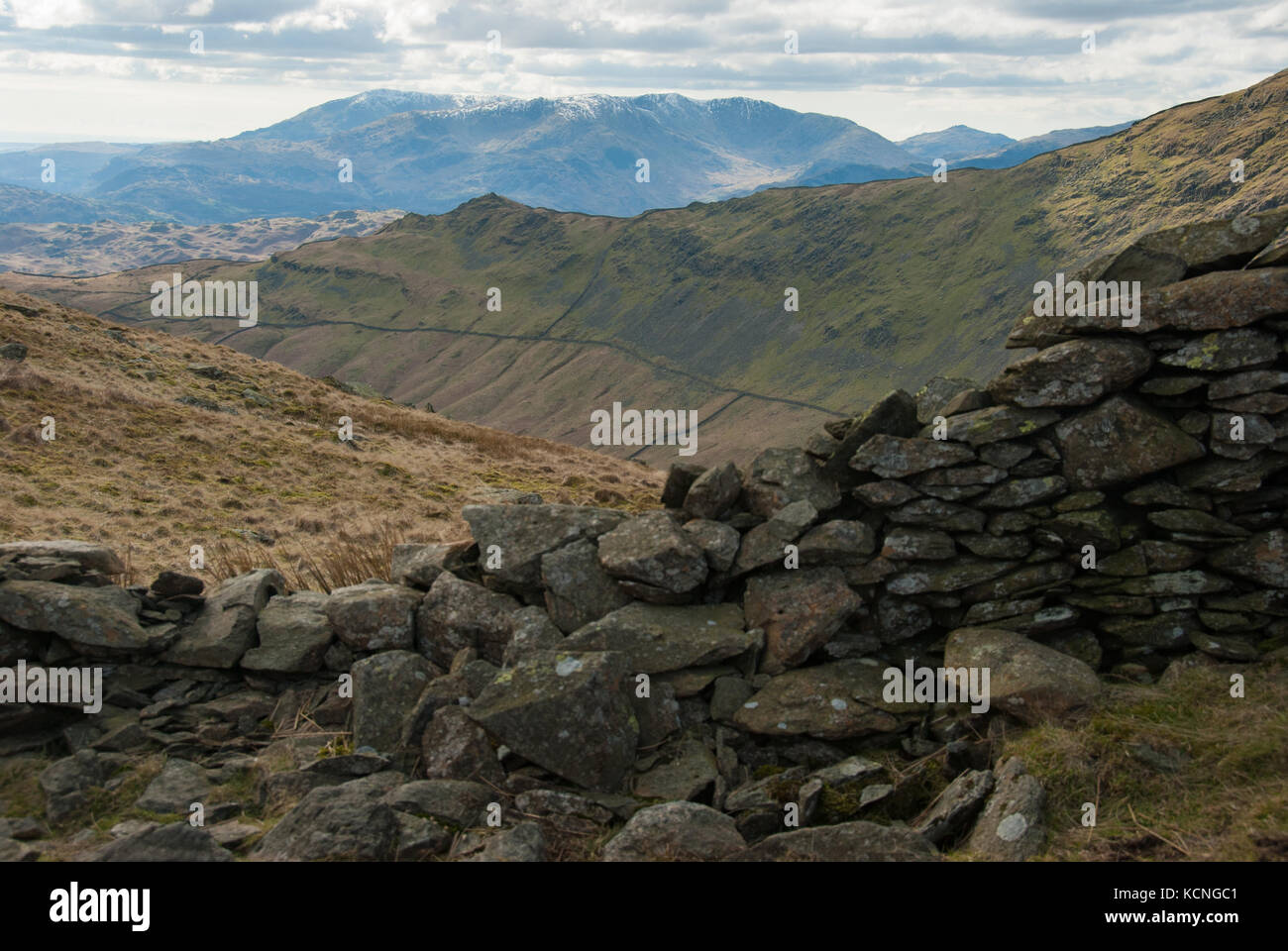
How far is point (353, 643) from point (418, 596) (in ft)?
4.08

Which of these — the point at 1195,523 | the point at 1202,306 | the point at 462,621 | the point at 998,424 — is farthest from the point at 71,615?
the point at 1202,306

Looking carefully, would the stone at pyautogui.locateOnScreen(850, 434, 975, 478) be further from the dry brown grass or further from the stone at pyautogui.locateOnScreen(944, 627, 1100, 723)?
the dry brown grass

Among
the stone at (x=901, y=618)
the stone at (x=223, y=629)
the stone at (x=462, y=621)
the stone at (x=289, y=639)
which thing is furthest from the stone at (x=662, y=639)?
the stone at (x=223, y=629)

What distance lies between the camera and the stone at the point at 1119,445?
41.4 feet

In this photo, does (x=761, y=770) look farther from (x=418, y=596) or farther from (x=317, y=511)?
(x=317, y=511)

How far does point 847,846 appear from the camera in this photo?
9.06 meters

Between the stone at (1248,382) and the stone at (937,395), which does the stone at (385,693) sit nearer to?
the stone at (937,395)

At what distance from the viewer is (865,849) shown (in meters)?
9.02

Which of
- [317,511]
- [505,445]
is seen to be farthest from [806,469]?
[505,445]

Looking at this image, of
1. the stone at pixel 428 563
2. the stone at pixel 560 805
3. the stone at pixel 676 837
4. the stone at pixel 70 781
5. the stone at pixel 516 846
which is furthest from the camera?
the stone at pixel 428 563

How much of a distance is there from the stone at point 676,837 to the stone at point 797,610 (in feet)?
11.3

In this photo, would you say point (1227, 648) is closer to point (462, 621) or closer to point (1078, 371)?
point (1078, 371)

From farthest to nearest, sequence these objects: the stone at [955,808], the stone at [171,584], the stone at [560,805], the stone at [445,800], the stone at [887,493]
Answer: the stone at [171,584], the stone at [887,493], the stone at [560,805], the stone at [445,800], the stone at [955,808]

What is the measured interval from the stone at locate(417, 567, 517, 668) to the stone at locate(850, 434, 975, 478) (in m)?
6.14
